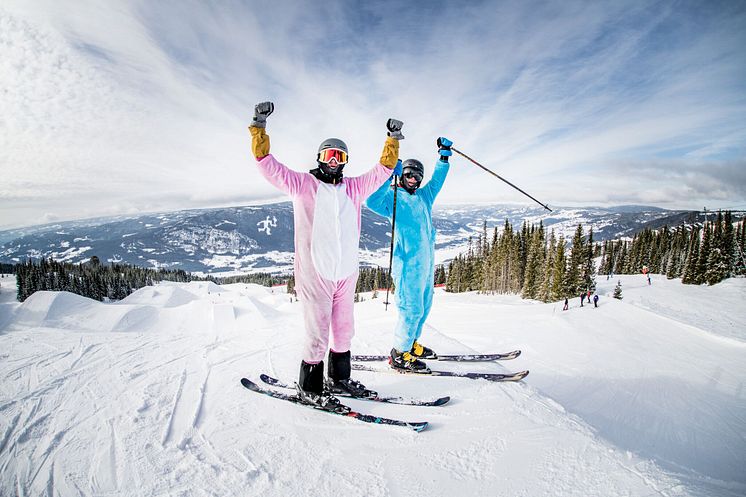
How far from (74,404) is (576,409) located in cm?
647

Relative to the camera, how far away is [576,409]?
4.53 meters

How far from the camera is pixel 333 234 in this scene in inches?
136

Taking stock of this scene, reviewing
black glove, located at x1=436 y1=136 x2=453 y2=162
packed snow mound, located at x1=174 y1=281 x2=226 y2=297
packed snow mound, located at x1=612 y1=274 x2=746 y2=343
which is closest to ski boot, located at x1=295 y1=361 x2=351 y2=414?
black glove, located at x1=436 y1=136 x2=453 y2=162

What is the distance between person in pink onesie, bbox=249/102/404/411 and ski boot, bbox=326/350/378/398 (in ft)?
0.04

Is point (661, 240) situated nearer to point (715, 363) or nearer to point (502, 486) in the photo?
point (715, 363)

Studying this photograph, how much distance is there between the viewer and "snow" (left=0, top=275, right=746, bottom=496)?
7.02 feet

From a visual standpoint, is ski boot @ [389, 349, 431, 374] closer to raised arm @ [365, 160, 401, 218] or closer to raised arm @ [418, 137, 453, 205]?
raised arm @ [365, 160, 401, 218]

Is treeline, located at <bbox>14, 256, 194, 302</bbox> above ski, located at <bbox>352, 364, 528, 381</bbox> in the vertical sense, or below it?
below

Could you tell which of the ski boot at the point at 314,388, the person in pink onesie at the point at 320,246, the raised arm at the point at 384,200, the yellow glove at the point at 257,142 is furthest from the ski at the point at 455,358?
the yellow glove at the point at 257,142

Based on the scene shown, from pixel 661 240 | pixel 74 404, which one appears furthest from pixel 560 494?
pixel 661 240

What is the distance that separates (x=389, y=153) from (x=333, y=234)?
1.30 meters

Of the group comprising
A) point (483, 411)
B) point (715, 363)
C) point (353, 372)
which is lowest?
point (715, 363)

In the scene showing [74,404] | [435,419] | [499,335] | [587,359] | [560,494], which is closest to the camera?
[560,494]

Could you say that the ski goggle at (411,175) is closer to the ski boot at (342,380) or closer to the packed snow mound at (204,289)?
the ski boot at (342,380)
